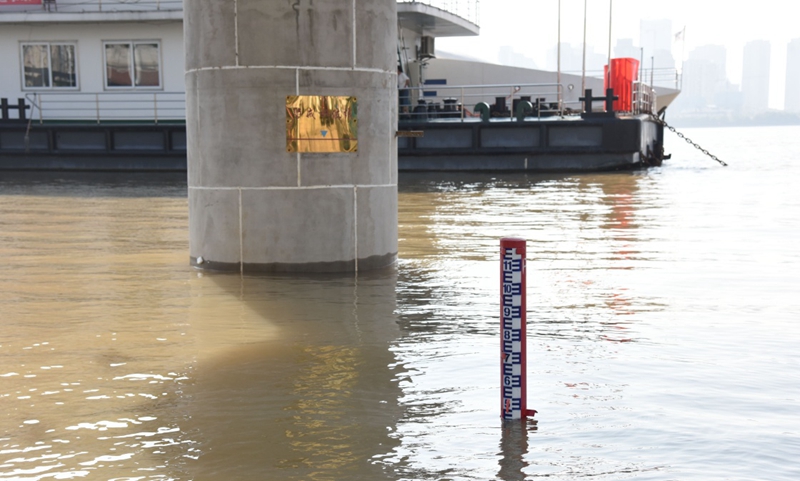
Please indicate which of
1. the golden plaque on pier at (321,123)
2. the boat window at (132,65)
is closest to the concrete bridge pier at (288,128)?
the golden plaque on pier at (321,123)

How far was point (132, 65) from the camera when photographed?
32.2 meters

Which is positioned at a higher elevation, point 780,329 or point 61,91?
point 61,91

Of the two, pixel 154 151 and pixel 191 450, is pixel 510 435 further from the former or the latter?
pixel 154 151

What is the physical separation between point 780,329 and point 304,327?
3.85m

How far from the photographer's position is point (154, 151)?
101ft

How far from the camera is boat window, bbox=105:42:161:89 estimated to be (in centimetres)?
3212

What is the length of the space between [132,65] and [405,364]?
2780 cm

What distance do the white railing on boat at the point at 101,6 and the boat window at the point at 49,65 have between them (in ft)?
3.92

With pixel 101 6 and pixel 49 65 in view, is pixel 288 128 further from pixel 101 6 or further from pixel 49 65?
pixel 49 65

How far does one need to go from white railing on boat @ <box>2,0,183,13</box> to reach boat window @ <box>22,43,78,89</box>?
3.92 ft

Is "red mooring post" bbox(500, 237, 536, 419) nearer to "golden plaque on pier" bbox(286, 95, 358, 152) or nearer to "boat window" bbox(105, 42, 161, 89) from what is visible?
"golden plaque on pier" bbox(286, 95, 358, 152)

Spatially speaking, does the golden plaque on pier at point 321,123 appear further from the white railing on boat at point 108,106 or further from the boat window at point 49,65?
the boat window at point 49,65

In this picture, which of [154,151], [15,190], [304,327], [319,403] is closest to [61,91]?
[154,151]

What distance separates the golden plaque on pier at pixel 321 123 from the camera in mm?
10355
